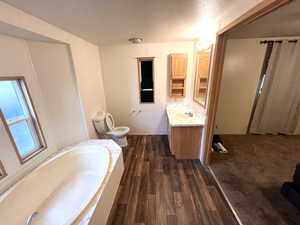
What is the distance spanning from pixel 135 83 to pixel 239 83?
2.49 metres

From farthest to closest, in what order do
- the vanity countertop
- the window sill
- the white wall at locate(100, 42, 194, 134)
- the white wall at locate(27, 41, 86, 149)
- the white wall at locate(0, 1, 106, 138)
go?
1. the white wall at locate(100, 42, 194, 134)
2. the vanity countertop
3. the white wall at locate(27, 41, 86, 149)
4. the window sill
5. the white wall at locate(0, 1, 106, 138)

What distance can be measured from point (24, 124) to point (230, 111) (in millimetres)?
4001

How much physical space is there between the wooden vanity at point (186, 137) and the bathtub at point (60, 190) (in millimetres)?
1192

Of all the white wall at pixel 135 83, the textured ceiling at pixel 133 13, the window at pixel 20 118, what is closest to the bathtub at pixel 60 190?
the window at pixel 20 118

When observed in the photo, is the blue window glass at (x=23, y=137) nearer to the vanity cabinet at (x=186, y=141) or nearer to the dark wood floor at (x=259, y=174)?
the vanity cabinet at (x=186, y=141)

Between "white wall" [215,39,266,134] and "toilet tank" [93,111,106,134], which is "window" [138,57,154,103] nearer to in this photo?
"toilet tank" [93,111,106,134]

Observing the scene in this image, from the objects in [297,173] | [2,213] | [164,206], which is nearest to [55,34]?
[2,213]

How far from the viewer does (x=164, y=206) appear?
5.07ft

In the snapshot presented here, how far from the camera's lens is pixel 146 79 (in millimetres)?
2955

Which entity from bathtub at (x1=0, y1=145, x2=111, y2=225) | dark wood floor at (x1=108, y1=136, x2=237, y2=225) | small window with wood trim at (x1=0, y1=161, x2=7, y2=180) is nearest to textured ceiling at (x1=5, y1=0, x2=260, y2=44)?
small window with wood trim at (x1=0, y1=161, x2=7, y2=180)

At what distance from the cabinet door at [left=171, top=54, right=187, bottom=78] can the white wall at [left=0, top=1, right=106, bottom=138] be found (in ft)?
5.59

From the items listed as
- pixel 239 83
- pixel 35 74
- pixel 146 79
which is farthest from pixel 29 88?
pixel 239 83

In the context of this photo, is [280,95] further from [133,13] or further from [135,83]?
[133,13]

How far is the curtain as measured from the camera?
262cm
